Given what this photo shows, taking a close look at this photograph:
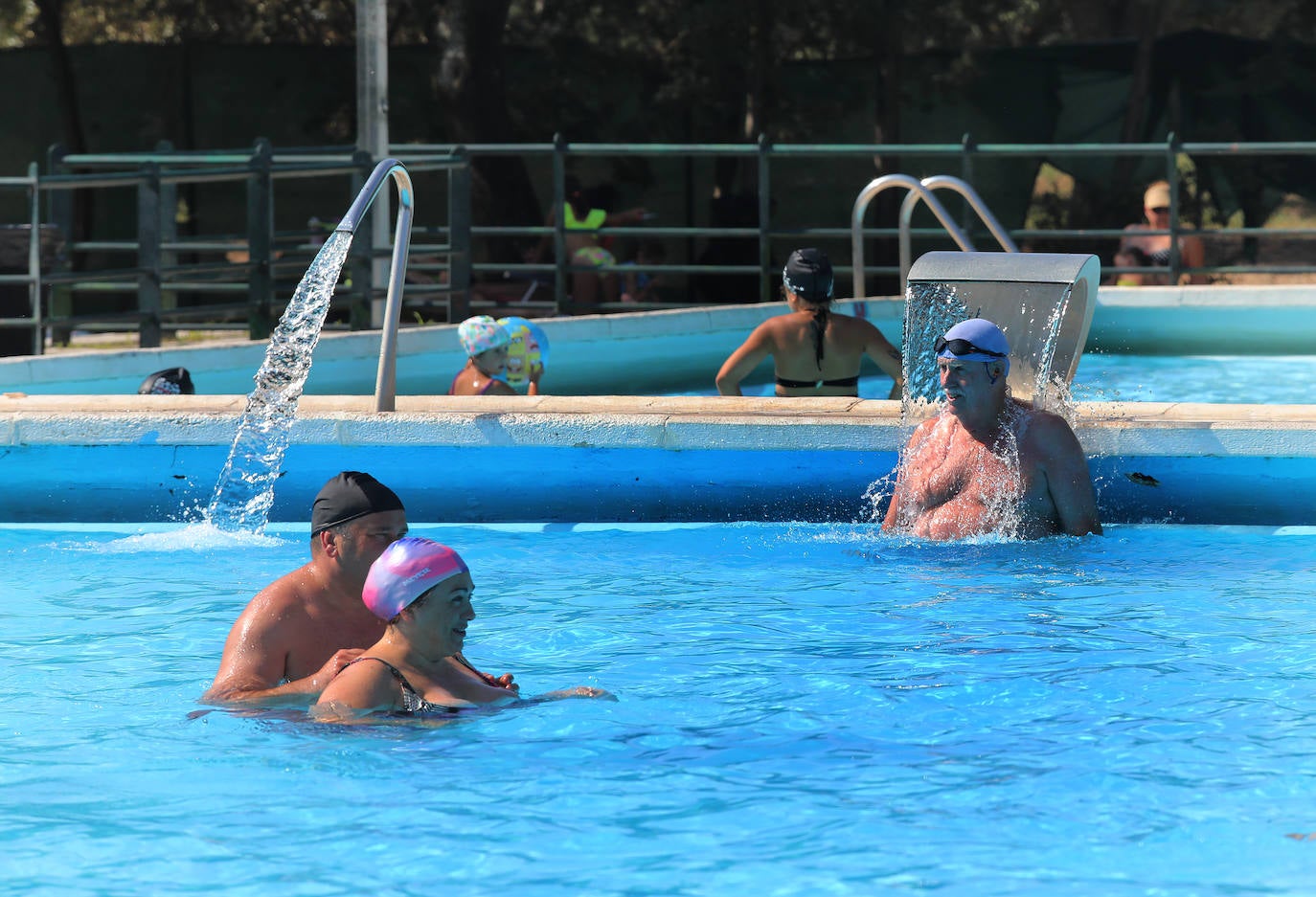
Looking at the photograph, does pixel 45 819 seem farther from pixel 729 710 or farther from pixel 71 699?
pixel 729 710

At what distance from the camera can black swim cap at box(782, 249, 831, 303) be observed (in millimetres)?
8961

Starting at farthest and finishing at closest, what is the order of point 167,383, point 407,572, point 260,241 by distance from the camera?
point 260,241 → point 167,383 → point 407,572

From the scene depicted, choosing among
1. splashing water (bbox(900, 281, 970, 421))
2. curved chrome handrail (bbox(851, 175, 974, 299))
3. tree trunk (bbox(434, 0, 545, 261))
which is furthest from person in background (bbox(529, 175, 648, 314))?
splashing water (bbox(900, 281, 970, 421))

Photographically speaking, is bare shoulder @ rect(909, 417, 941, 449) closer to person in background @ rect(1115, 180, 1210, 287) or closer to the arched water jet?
the arched water jet

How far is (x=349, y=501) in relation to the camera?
4.89 meters

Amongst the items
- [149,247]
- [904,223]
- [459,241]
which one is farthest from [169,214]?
[904,223]

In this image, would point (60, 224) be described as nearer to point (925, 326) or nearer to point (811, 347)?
point (811, 347)

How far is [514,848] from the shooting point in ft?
14.1

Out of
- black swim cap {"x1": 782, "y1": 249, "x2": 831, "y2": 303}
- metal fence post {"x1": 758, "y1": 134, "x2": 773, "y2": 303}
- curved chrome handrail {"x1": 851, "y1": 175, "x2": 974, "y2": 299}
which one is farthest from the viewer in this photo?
metal fence post {"x1": 758, "y1": 134, "x2": 773, "y2": 303}

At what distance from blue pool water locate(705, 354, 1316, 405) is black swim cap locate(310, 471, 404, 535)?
7.13m

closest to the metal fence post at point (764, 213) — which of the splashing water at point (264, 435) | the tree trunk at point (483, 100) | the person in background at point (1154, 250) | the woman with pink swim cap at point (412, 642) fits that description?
the person in background at point (1154, 250)

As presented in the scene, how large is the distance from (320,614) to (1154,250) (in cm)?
1169

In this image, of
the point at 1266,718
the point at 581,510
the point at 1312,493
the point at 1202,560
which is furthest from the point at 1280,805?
the point at 581,510

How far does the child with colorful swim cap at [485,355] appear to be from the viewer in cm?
900
